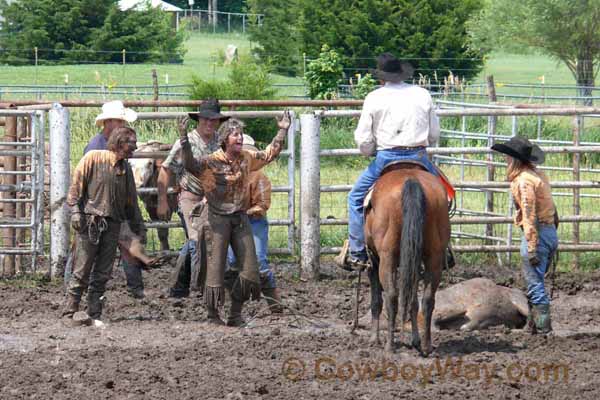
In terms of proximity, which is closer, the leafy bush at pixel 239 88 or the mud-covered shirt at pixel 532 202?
the mud-covered shirt at pixel 532 202

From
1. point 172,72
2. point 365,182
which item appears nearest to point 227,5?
point 172,72

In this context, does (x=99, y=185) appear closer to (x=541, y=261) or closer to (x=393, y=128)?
(x=393, y=128)

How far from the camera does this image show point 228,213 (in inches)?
324

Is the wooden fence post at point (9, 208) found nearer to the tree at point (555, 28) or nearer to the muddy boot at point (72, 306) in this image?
the muddy boot at point (72, 306)

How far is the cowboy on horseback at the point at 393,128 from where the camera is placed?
24.7 feet

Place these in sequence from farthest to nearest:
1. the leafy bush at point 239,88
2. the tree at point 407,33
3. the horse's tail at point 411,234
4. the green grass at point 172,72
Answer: the green grass at point 172,72 < the tree at point 407,33 < the leafy bush at point 239,88 < the horse's tail at point 411,234

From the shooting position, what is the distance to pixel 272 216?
523 inches

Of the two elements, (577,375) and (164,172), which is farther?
(164,172)

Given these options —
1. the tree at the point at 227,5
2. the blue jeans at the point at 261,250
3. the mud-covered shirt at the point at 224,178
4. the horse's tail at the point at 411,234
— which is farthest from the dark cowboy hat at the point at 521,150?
the tree at the point at 227,5

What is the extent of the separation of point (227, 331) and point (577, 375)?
2.73 meters

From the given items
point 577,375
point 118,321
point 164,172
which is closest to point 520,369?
point 577,375

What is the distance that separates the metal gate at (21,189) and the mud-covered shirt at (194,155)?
1.69 metres

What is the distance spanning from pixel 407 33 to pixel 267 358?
31.7 meters

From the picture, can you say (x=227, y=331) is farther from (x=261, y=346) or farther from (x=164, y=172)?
(x=164, y=172)
